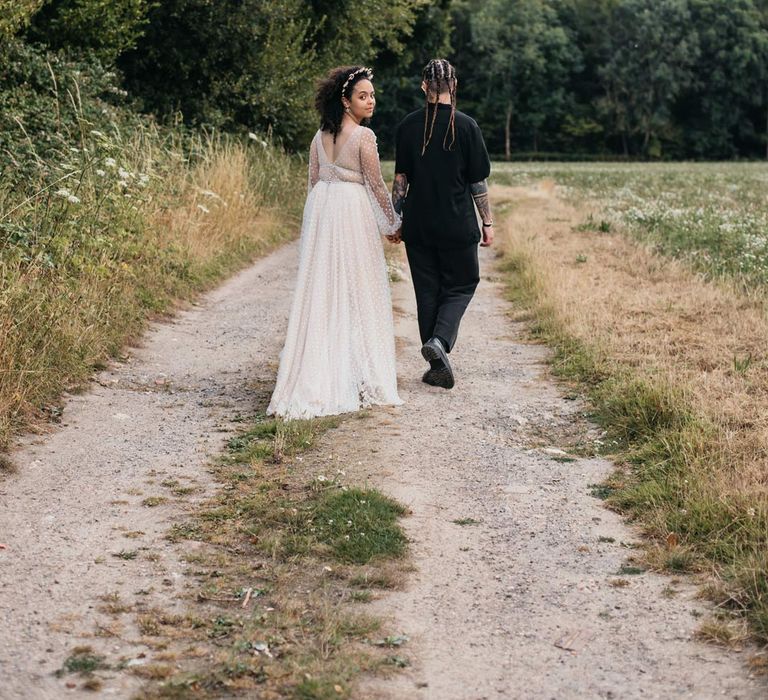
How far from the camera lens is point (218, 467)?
6.22 m

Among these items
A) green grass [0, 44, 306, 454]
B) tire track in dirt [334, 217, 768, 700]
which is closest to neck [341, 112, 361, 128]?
tire track in dirt [334, 217, 768, 700]

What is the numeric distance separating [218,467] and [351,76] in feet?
9.28

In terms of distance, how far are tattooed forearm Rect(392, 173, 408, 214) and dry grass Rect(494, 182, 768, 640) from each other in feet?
6.19

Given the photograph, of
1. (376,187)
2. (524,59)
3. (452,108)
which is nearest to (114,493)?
(376,187)

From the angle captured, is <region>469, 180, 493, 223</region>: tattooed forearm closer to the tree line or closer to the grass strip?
the grass strip

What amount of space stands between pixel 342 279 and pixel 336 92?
1256mm

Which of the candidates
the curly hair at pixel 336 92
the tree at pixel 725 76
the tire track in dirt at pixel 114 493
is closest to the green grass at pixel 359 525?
the tire track in dirt at pixel 114 493

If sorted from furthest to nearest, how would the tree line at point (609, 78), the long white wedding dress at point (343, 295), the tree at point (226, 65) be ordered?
the tree line at point (609, 78) < the tree at point (226, 65) < the long white wedding dress at point (343, 295)

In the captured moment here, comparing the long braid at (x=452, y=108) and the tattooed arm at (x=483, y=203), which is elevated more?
the long braid at (x=452, y=108)

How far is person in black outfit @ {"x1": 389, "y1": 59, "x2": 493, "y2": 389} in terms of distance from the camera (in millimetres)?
7758

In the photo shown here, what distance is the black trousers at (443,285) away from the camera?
26.8 ft

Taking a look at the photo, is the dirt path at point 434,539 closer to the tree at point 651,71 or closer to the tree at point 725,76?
the tree at point 651,71

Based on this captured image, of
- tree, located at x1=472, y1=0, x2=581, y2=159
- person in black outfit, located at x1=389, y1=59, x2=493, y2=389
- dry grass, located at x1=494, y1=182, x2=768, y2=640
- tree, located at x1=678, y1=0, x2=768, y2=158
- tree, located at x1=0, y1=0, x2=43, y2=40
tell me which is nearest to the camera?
dry grass, located at x1=494, y1=182, x2=768, y2=640

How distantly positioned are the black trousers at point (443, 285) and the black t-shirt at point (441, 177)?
0.12 m
